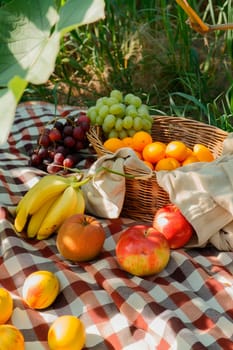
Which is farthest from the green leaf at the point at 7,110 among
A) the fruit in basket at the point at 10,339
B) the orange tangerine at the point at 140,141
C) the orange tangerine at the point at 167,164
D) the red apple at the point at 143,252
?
the orange tangerine at the point at 140,141

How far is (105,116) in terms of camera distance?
224cm

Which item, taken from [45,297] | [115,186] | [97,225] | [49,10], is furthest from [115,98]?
[49,10]

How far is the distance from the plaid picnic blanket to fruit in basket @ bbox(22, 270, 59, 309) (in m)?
0.03

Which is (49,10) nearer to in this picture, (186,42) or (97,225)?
(97,225)

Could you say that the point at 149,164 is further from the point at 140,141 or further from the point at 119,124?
the point at 119,124

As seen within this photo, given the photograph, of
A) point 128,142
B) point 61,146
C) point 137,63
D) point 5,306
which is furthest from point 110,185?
point 137,63

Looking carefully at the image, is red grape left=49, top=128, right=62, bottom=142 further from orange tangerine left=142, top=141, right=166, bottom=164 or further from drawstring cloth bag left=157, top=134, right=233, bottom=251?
drawstring cloth bag left=157, top=134, right=233, bottom=251

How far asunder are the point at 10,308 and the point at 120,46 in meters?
2.08

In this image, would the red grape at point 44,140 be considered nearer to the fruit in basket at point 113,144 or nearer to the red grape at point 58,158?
the red grape at point 58,158

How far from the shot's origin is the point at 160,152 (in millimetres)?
2000

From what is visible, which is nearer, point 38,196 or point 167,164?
point 38,196

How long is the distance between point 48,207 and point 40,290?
394 millimetres

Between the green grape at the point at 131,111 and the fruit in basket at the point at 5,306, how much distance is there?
3.18 ft

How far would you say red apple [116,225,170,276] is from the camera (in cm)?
163
